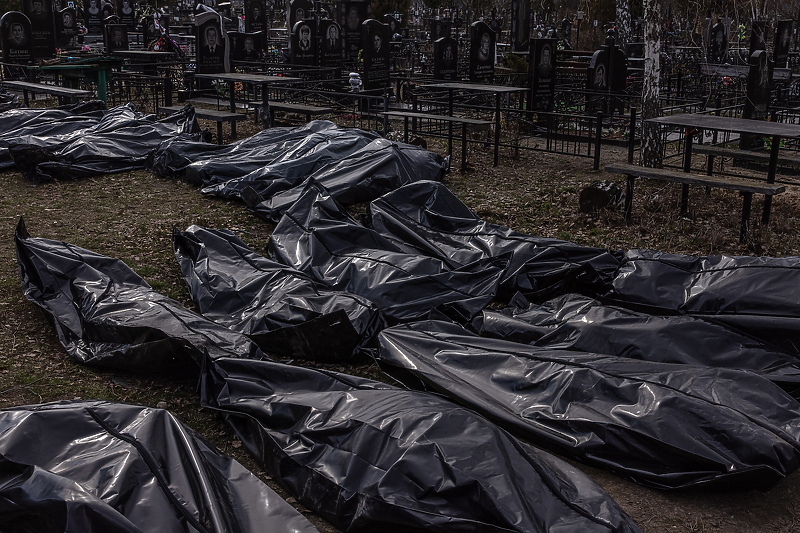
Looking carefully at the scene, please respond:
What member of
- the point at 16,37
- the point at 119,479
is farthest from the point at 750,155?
the point at 16,37

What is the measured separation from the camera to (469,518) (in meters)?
3.40

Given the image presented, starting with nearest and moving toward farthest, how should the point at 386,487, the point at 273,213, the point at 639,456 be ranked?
the point at 386,487 → the point at 639,456 → the point at 273,213

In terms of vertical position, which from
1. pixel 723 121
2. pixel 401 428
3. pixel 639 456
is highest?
pixel 723 121

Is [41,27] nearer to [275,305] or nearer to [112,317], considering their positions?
[112,317]

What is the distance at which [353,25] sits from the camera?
2123cm

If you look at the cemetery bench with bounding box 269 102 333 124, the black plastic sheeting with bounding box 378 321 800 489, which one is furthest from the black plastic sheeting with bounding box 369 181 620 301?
the cemetery bench with bounding box 269 102 333 124

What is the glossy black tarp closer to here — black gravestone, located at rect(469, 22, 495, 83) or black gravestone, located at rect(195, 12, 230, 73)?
black gravestone, located at rect(469, 22, 495, 83)

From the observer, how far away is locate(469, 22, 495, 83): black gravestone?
52.1 ft

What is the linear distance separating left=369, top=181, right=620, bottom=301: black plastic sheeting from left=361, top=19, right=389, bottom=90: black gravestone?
8.83 m

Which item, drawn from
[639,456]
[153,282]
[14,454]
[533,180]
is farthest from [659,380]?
[533,180]

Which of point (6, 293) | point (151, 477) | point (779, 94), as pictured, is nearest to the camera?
point (151, 477)

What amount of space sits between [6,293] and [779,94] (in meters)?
13.9

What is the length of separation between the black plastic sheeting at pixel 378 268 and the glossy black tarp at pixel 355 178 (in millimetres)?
1662

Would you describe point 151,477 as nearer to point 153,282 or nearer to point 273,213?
point 153,282
